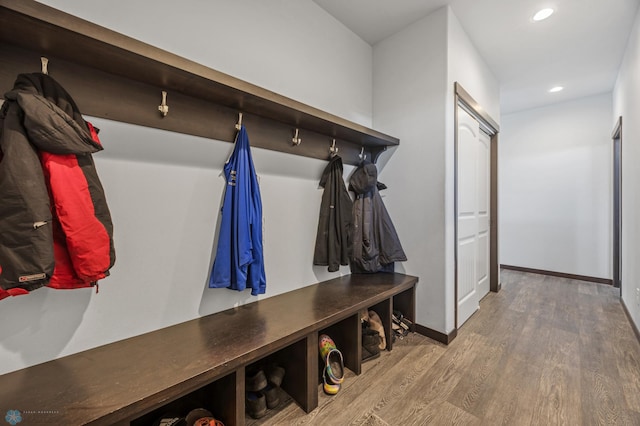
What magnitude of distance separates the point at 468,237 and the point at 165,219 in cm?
246

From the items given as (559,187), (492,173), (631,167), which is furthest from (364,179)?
(559,187)

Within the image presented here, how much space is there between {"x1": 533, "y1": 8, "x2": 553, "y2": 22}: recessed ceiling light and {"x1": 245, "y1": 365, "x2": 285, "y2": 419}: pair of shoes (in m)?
3.15

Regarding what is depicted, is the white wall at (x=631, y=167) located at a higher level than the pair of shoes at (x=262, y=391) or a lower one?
higher

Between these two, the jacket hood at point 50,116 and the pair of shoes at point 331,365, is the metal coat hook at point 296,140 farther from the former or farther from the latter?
the pair of shoes at point 331,365

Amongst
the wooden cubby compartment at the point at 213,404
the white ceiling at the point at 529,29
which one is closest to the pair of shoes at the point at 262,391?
the wooden cubby compartment at the point at 213,404

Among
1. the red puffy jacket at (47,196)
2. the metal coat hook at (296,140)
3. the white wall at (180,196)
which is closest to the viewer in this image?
the red puffy jacket at (47,196)

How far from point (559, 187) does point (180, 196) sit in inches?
195

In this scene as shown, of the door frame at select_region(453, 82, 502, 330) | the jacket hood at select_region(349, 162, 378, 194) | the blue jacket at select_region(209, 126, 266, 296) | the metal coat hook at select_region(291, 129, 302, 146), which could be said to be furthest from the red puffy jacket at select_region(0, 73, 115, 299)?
the door frame at select_region(453, 82, 502, 330)

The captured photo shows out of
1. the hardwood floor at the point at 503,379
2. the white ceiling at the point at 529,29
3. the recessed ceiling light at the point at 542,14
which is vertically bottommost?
the hardwood floor at the point at 503,379

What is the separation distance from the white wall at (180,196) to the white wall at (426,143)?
714 millimetres

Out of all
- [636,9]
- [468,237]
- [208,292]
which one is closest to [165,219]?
[208,292]

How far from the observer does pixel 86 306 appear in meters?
1.16

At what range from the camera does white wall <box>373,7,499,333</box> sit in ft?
6.87

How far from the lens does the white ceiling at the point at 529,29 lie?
2.05m
